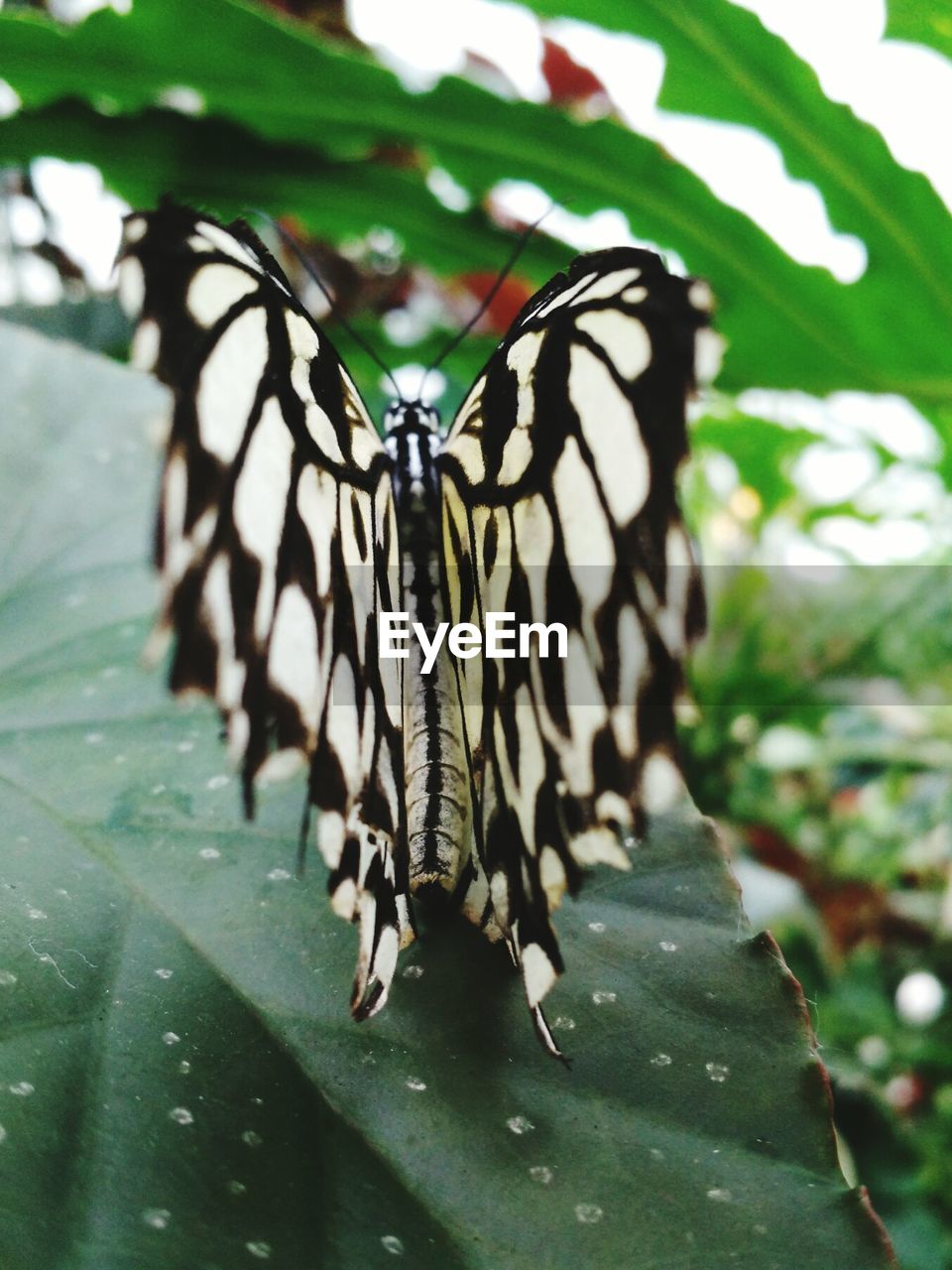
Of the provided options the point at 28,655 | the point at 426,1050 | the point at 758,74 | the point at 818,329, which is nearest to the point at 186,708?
the point at 28,655

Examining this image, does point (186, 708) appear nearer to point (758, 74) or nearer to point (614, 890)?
point (614, 890)

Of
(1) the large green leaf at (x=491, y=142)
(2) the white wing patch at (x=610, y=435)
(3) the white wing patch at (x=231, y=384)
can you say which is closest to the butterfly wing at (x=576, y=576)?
(2) the white wing patch at (x=610, y=435)

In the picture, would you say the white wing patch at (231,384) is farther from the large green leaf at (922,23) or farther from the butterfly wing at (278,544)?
the large green leaf at (922,23)

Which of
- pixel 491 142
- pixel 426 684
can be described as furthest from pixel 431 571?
pixel 491 142

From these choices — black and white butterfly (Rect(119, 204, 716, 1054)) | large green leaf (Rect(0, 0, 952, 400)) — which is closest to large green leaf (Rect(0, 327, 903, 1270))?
black and white butterfly (Rect(119, 204, 716, 1054))

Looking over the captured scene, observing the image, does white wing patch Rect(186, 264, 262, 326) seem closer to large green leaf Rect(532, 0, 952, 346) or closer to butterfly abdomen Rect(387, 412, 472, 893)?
butterfly abdomen Rect(387, 412, 472, 893)
